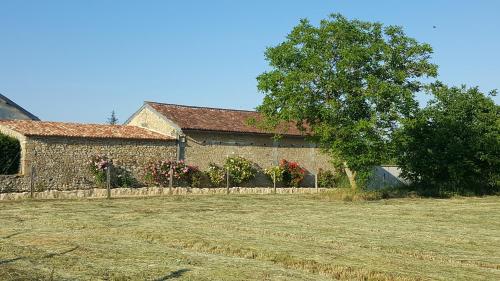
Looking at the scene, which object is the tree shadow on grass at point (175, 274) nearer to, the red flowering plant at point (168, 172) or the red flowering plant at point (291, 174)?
the red flowering plant at point (168, 172)

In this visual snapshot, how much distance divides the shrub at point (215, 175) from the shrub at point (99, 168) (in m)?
5.57

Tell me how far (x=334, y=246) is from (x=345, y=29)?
49.2 ft

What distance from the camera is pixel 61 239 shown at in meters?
10.4

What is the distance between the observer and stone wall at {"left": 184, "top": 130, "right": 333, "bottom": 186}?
30.8 metres

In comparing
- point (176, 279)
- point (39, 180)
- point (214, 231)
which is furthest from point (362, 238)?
point (39, 180)

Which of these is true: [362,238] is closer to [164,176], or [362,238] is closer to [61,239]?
[61,239]

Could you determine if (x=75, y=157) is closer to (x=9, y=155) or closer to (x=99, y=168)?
(x=99, y=168)

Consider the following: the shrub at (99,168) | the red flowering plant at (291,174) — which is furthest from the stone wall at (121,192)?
the red flowering plant at (291,174)

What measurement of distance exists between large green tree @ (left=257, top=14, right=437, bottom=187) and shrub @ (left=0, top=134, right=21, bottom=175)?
450 inches

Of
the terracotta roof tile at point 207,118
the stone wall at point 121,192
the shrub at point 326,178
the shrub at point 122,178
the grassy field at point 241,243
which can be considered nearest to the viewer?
the grassy field at point 241,243

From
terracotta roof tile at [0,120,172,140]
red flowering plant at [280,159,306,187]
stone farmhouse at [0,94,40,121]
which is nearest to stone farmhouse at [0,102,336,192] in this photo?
terracotta roof tile at [0,120,172,140]

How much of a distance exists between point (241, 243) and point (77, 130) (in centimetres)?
1936

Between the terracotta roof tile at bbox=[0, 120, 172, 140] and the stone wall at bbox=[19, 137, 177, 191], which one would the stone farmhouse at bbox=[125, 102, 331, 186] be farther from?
the stone wall at bbox=[19, 137, 177, 191]

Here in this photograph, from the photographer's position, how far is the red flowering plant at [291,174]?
109 feet
